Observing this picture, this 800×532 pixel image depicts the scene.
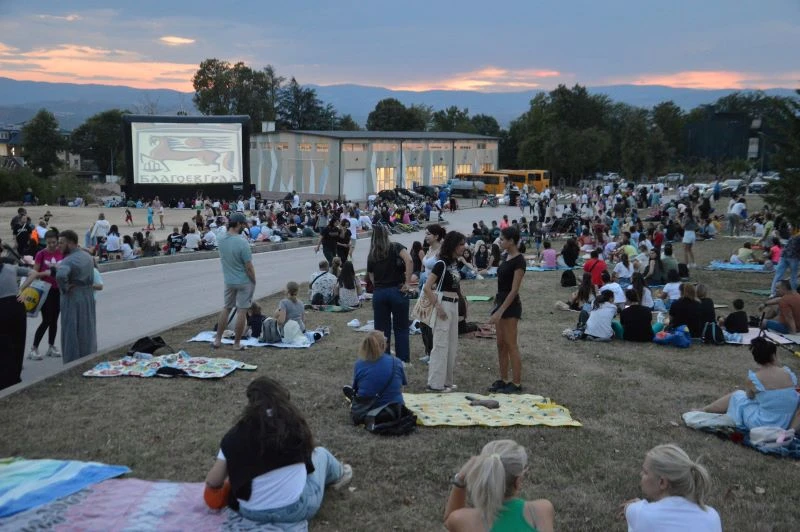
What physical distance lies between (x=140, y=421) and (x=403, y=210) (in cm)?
3359

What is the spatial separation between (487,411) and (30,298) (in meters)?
5.50

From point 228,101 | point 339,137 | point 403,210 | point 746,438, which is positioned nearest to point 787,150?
point 746,438

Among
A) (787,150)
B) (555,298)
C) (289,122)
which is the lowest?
(555,298)

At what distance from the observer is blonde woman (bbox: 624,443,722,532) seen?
388 cm

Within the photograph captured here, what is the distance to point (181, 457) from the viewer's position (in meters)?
5.95

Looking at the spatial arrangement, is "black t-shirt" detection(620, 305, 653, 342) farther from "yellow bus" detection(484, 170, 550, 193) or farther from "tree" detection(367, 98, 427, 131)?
"tree" detection(367, 98, 427, 131)

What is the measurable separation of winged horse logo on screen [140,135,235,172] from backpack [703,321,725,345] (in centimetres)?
4488

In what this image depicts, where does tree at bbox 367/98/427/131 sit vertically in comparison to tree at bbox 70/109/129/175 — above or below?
above

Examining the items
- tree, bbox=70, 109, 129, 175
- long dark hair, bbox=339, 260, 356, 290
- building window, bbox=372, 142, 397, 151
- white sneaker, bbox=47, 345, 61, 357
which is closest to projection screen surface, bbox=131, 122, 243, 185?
building window, bbox=372, 142, 397, 151

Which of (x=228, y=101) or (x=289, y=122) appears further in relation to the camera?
(x=289, y=122)

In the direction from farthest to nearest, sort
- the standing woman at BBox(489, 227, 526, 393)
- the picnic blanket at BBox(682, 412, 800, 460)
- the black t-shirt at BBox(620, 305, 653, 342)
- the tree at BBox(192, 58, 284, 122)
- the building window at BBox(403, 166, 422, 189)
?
1. the tree at BBox(192, 58, 284, 122)
2. the building window at BBox(403, 166, 422, 189)
3. the black t-shirt at BBox(620, 305, 653, 342)
4. the standing woman at BBox(489, 227, 526, 393)
5. the picnic blanket at BBox(682, 412, 800, 460)

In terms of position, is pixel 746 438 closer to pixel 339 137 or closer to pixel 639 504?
pixel 639 504

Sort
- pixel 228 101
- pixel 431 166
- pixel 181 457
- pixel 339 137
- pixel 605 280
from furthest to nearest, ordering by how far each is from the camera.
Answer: pixel 228 101 → pixel 431 166 → pixel 339 137 → pixel 605 280 → pixel 181 457

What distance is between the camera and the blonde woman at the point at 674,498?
3.88m
